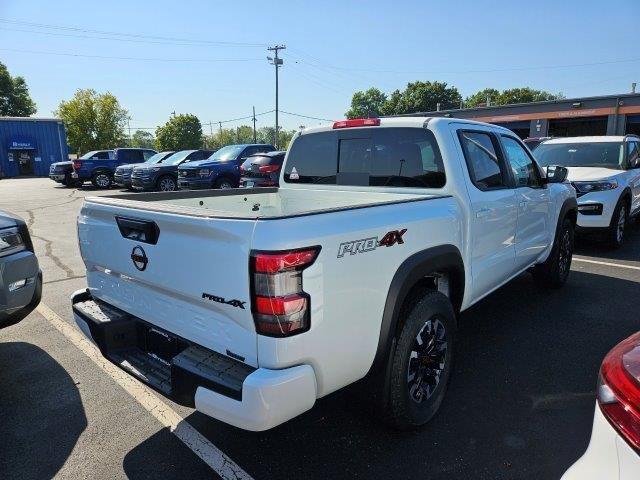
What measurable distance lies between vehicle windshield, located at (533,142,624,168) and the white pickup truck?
17.9ft

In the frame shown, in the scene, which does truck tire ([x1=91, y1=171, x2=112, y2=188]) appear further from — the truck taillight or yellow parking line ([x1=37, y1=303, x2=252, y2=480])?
the truck taillight

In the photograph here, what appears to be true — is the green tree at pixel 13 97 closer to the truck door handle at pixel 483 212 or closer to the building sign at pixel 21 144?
the building sign at pixel 21 144

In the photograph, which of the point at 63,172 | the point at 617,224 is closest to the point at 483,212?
the point at 617,224

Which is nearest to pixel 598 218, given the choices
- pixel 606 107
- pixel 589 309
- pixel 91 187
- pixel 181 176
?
pixel 589 309

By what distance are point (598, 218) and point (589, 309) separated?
3.05 m

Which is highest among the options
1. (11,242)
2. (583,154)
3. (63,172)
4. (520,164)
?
(583,154)

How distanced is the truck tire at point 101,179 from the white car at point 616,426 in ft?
75.9

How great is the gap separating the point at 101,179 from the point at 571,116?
28270mm

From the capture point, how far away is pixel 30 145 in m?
37.1

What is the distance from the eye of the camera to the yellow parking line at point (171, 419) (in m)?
2.50

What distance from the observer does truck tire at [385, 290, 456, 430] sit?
8.46 ft

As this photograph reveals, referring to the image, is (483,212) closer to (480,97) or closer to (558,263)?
(558,263)

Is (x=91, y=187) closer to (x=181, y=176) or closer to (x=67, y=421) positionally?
(x=181, y=176)

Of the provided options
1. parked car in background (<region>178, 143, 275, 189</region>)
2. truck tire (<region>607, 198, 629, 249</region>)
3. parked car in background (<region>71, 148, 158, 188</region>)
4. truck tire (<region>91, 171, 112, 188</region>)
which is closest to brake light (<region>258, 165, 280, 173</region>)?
parked car in background (<region>178, 143, 275, 189</region>)
